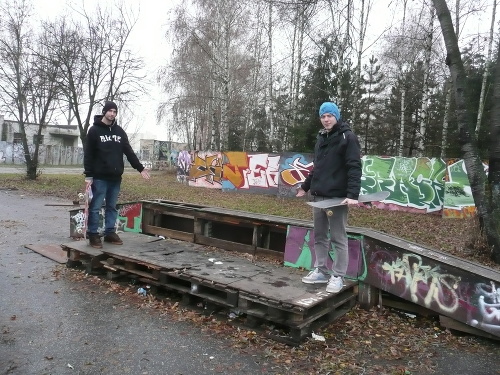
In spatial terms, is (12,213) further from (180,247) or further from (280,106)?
(280,106)

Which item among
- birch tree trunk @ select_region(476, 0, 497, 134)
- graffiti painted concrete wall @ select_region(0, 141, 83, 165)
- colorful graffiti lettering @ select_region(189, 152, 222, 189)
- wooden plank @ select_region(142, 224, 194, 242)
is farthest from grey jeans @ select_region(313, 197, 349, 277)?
graffiti painted concrete wall @ select_region(0, 141, 83, 165)

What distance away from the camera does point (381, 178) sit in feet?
45.3

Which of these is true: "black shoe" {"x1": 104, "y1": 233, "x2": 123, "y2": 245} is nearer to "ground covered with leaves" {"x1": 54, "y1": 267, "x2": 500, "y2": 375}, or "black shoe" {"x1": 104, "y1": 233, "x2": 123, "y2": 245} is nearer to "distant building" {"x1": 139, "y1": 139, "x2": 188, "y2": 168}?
"ground covered with leaves" {"x1": 54, "y1": 267, "x2": 500, "y2": 375}

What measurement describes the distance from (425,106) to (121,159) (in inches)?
658

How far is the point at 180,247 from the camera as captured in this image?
5.82 meters

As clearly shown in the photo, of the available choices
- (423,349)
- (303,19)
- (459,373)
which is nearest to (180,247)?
(423,349)

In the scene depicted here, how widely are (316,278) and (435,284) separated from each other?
1.21 metres

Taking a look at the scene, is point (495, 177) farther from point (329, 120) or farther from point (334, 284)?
point (334, 284)

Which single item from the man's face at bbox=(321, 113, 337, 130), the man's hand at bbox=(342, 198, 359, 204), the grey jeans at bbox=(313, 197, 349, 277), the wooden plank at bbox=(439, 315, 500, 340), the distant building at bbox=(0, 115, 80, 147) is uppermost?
the distant building at bbox=(0, 115, 80, 147)

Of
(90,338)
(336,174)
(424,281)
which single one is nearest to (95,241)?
(90,338)

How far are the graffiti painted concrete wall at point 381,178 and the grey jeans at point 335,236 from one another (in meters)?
9.31

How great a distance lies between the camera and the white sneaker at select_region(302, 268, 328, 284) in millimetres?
4285

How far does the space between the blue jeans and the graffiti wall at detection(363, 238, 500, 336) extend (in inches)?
142

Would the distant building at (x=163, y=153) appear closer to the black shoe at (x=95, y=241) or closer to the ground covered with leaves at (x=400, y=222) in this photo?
the ground covered with leaves at (x=400, y=222)
